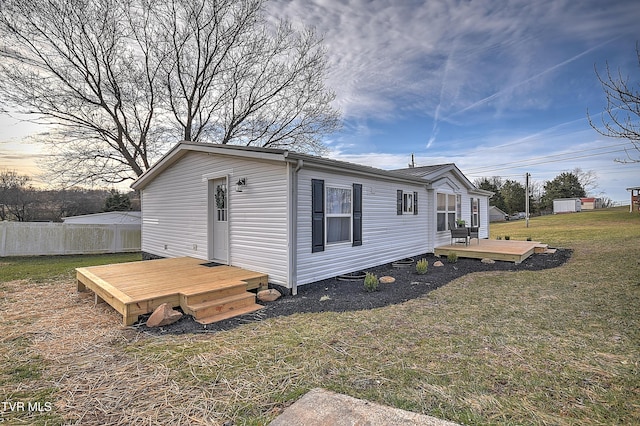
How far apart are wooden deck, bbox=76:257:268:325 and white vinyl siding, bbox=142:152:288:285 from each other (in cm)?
49

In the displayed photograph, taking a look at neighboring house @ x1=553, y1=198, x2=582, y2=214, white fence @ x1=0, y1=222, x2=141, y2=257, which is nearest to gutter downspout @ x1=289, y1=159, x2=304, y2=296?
white fence @ x1=0, y1=222, x2=141, y2=257

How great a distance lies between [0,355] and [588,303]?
7.87 meters

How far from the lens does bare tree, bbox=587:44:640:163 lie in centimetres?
538

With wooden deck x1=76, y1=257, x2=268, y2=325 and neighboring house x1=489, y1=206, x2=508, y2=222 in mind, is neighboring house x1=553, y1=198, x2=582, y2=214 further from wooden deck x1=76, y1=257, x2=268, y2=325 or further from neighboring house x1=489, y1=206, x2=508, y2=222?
wooden deck x1=76, y1=257, x2=268, y2=325

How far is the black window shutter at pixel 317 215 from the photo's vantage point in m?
6.00

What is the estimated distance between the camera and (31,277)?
25.2ft

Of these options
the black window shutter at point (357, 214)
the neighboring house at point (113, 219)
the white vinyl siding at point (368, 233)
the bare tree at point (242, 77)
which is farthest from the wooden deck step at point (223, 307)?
the neighboring house at point (113, 219)

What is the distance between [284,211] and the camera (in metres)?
5.55

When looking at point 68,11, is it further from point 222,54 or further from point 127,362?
point 127,362

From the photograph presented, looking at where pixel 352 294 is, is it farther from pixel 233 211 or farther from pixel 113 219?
pixel 113 219

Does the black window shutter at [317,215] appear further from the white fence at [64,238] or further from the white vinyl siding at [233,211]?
the white fence at [64,238]

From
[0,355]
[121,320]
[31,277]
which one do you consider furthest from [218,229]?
[31,277]

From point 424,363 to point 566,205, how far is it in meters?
45.8

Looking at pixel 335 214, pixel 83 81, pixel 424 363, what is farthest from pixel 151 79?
pixel 424 363
